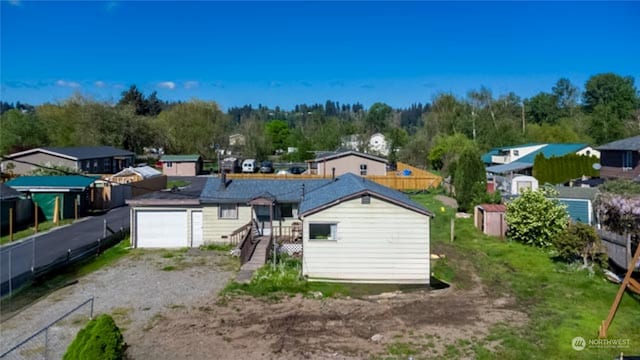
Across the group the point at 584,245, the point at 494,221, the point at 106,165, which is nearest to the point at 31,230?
the point at 494,221

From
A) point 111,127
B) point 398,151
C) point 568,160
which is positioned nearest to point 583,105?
point 398,151

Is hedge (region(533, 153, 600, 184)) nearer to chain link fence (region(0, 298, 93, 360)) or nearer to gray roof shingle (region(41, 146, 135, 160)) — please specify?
chain link fence (region(0, 298, 93, 360))

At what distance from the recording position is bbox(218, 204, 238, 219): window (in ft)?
77.9

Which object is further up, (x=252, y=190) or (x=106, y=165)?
(x=106, y=165)

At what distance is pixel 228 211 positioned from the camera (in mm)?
23844

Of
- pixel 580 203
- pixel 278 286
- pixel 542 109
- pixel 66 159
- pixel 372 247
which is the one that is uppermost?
pixel 542 109

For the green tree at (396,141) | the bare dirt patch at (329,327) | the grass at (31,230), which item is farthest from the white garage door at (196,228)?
the green tree at (396,141)

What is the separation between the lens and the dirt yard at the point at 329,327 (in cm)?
1152

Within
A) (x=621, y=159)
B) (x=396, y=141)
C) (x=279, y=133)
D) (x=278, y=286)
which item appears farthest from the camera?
(x=279, y=133)

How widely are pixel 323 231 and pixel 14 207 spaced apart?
19.8m

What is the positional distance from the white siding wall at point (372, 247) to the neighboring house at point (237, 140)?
2326 inches

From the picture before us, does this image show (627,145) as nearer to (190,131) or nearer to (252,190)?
(252,190)

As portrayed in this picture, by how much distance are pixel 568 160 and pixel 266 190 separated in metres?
29.7

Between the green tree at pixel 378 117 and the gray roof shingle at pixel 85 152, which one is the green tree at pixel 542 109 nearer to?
the green tree at pixel 378 117
